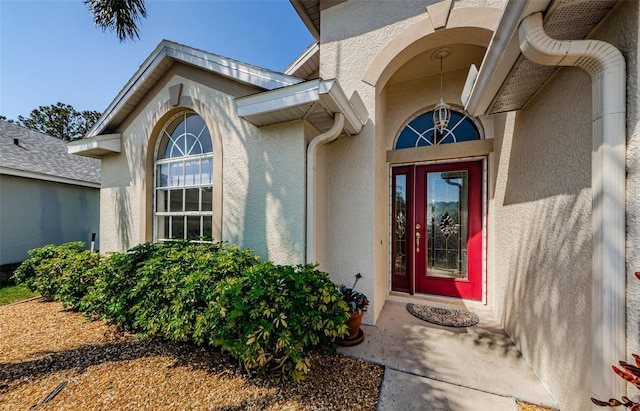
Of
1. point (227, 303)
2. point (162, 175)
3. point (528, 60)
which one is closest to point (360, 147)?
point (528, 60)

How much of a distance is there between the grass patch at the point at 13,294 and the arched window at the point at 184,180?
3920 millimetres

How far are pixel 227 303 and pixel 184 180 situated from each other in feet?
12.4

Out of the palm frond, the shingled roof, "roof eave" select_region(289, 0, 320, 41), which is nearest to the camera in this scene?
"roof eave" select_region(289, 0, 320, 41)

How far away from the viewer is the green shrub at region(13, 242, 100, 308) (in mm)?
4863

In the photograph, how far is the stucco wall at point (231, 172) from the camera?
407 centimetres

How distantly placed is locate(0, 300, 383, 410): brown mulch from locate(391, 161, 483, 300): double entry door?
9.52ft

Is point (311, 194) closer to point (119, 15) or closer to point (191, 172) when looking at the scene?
point (191, 172)

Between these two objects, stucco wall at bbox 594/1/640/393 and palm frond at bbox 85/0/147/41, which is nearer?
stucco wall at bbox 594/1/640/393

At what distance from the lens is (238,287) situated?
2826 millimetres

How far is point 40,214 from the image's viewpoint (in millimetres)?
8930

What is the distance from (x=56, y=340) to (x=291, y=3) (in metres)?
7.67

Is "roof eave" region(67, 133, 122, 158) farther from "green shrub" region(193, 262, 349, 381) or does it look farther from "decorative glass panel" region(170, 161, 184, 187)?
"green shrub" region(193, 262, 349, 381)

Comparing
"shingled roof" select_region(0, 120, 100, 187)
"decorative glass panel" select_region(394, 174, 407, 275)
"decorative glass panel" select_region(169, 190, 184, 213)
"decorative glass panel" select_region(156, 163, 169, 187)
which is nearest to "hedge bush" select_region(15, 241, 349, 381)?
"decorative glass panel" select_region(169, 190, 184, 213)

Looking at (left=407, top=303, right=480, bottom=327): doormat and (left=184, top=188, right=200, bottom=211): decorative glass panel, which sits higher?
(left=184, top=188, right=200, bottom=211): decorative glass panel
